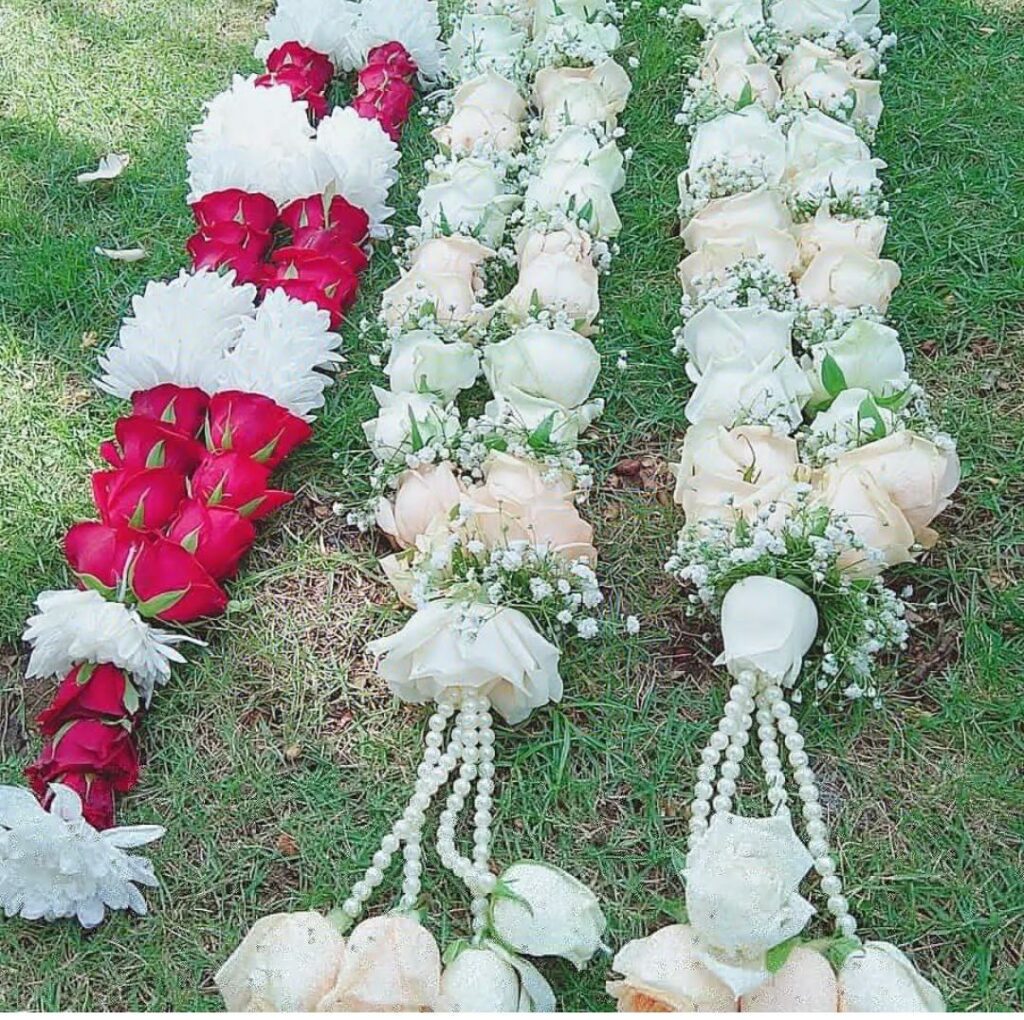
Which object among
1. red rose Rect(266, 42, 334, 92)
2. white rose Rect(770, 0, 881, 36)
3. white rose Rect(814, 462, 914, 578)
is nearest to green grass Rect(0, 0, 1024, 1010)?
white rose Rect(814, 462, 914, 578)

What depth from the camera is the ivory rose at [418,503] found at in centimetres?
193

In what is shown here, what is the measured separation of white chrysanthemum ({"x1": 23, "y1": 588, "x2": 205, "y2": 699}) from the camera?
5.65ft

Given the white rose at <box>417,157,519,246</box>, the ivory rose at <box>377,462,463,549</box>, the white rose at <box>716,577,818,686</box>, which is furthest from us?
the white rose at <box>417,157,519,246</box>

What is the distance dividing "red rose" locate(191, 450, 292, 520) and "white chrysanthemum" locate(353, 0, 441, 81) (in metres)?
1.41

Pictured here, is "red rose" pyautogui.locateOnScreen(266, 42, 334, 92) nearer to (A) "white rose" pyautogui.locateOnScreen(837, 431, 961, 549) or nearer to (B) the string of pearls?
(A) "white rose" pyautogui.locateOnScreen(837, 431, 961, 549)

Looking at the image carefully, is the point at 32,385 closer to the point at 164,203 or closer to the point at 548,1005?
the point at 164,203

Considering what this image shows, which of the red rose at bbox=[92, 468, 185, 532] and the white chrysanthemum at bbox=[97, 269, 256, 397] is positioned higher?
the white chrysanthemum at bbox=[97, 269, 256, 397]

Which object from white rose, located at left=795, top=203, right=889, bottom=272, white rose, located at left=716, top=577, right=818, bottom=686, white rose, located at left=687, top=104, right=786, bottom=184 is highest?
white rose, located at left=687, top=104, right=786, bottom=184

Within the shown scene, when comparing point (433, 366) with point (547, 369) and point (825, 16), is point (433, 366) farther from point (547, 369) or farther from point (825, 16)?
point (825, 16)

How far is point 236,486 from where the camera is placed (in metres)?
1.96

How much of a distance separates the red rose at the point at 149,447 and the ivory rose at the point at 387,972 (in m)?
0.85

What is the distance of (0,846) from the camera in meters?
1.53

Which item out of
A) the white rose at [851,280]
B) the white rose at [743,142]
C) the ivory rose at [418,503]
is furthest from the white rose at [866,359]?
the ivory rose at [418,503]

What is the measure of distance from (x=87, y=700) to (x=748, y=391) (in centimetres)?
109
